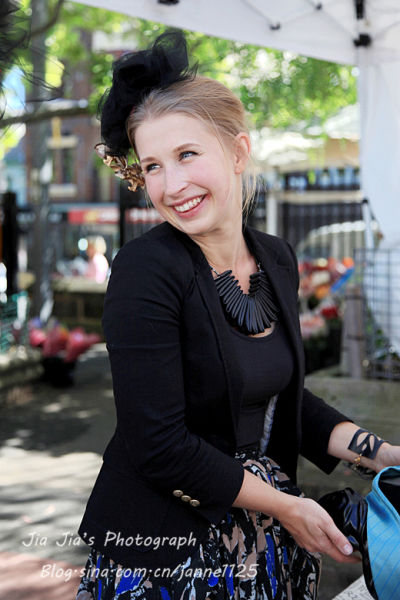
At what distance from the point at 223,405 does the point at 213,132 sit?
2.10 ft

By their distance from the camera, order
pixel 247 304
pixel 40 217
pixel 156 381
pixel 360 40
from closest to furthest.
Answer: pixel 156 381, pixel 247 304, pixel 360 40, pixel 40 217

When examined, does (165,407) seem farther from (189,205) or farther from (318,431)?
(318,431)

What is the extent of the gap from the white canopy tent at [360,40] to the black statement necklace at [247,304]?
2.63 m

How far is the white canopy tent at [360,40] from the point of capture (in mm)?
4258

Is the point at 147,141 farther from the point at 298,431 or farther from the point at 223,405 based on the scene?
the point at 298,431

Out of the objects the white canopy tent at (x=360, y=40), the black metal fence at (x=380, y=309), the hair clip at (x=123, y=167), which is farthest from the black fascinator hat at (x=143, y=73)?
the black metal fence at (x=380, y=309)

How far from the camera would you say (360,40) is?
4684 mm

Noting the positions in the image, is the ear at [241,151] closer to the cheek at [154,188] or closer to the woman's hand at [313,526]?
the cheek at [154,188]

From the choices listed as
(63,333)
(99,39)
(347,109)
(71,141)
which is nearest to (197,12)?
(63,333)

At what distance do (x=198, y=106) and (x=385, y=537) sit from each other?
106 cm

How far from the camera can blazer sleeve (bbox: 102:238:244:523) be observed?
1.50 m

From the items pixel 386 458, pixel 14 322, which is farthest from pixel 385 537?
pixel 14 322

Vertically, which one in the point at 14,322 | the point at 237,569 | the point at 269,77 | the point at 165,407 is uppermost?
the point at 269,77

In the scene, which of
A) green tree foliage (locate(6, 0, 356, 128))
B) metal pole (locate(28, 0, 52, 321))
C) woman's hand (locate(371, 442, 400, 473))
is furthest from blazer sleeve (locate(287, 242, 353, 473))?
metal pole (locate(28, 0, 52, 321))
